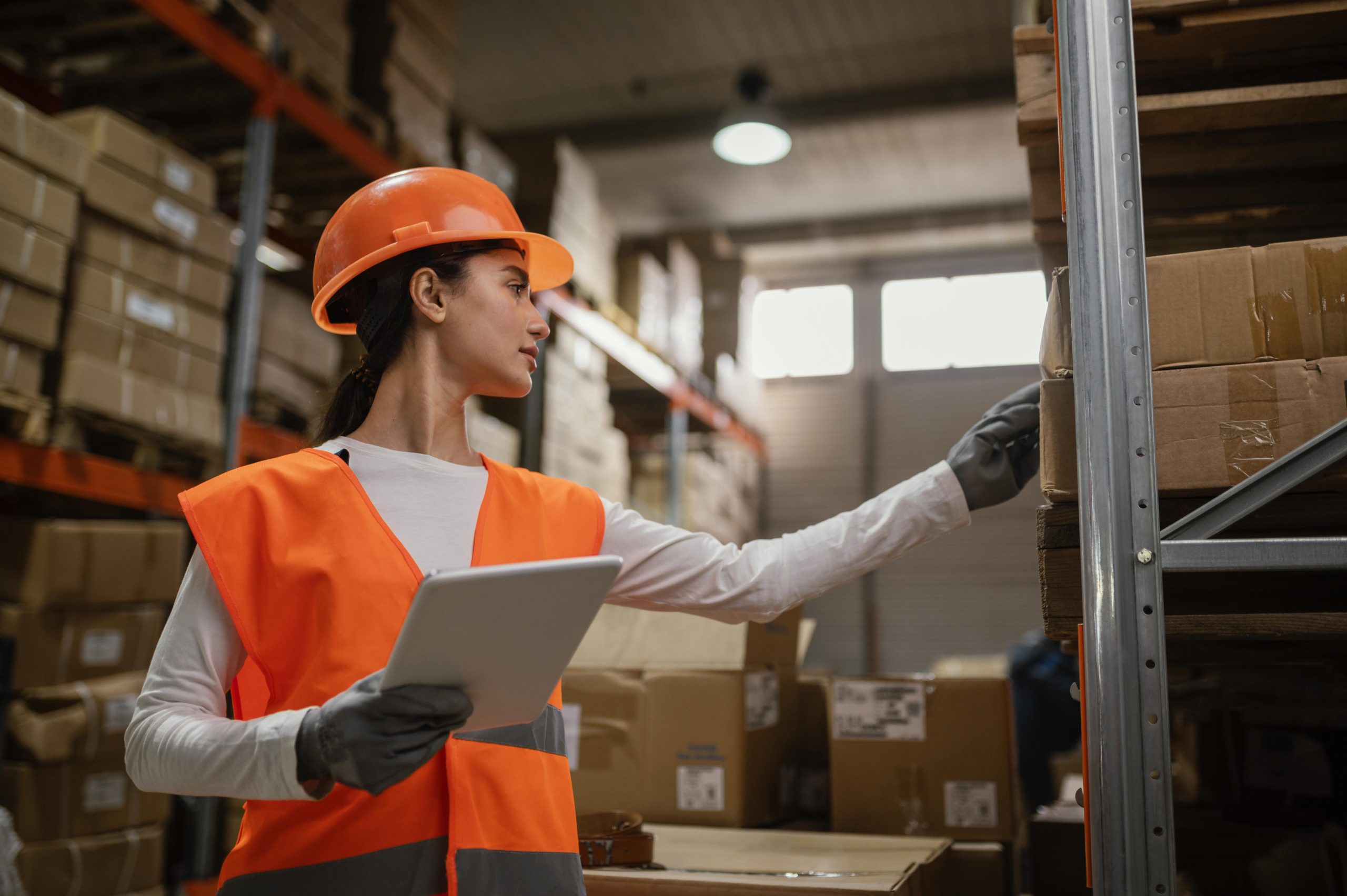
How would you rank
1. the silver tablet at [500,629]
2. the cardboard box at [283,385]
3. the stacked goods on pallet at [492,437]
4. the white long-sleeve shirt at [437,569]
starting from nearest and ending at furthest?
the silver tablet at [500,629] → the white long-sleeve shirt at [437,569] → the cardboard box at [283,385] → the stacked goods on pallet at [492,437]

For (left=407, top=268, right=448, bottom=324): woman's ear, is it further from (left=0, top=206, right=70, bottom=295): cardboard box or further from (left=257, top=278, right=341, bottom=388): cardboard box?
(left=257, top=278, right=341, bottom=388): cardboard box

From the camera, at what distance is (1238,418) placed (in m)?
1.66

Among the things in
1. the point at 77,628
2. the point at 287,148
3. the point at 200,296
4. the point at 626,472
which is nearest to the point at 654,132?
the point at 626,472

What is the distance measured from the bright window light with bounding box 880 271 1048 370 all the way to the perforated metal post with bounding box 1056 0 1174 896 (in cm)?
928

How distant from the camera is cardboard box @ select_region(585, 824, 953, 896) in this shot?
6.86 ft

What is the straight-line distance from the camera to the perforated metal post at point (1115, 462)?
1570 millimetres

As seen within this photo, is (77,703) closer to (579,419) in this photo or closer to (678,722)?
(678,722)

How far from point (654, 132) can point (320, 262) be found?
8.08m

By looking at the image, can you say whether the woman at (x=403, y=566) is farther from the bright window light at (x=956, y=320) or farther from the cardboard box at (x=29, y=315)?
the bright window light at (x=956, y=320)

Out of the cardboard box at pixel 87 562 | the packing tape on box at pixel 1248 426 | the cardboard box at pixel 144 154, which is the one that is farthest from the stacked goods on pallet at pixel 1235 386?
the cardboard box at pixel 144 154

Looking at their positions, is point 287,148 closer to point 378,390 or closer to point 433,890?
point 378,390

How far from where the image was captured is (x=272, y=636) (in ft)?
5.35

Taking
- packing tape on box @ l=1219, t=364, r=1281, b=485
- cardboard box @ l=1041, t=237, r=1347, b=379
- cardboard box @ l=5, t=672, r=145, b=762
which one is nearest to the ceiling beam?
cardboard box @ l=5, t=672, r=145, b=762

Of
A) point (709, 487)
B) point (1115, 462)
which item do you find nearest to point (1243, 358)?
point (1115, 462)
